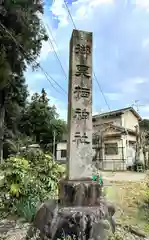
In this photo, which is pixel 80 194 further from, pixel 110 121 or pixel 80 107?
pixel 110 121

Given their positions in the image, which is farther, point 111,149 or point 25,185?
point 111,149

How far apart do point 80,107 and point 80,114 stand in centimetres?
12

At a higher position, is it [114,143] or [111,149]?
[114,143]

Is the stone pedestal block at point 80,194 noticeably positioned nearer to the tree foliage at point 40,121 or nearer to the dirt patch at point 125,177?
the dirt patch at point 125,177

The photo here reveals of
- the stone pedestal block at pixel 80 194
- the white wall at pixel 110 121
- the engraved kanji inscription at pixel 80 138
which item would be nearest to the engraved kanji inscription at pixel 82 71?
the engraved kanji inscription at pixel 80 138

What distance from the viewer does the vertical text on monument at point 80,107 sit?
363 cm

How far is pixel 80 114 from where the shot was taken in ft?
12.4

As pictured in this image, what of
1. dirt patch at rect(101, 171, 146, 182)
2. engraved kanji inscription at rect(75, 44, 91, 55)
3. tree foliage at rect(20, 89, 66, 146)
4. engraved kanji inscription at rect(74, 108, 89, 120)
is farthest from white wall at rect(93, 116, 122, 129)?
engraved kanji inscription at rect(74, 108, 89, 120)

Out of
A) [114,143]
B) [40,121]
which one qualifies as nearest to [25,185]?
[114,143]

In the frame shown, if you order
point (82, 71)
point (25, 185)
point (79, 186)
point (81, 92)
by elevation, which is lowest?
point (25, 185)

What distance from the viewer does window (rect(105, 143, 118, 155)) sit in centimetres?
2025

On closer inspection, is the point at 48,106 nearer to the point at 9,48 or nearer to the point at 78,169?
the point at 9,48

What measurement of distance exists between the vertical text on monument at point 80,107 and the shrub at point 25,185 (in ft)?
5.13

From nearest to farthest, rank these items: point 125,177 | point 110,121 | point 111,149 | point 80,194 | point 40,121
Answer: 1. point 80,194
2. point 125,177
3. point 111,149
4. point 110,121
5. point 40,121
